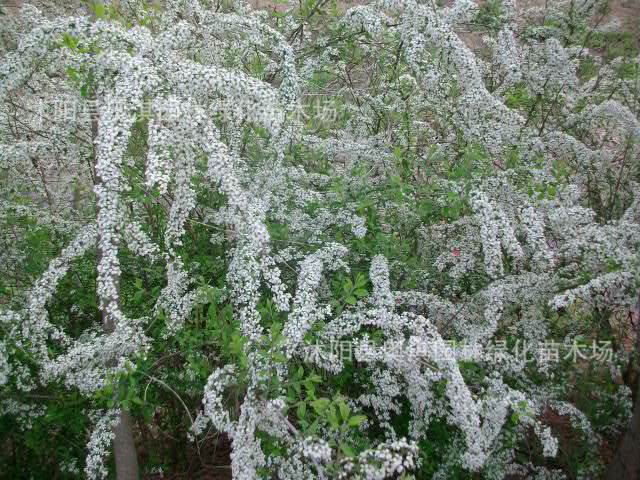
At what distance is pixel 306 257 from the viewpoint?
3354 mm

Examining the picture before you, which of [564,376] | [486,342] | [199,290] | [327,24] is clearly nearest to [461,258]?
[486,342]

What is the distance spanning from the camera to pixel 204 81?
2744 mm

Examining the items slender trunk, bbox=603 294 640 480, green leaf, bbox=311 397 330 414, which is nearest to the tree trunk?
green leaf, bbox=311 397 330 414

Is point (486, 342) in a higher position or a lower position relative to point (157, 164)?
lower

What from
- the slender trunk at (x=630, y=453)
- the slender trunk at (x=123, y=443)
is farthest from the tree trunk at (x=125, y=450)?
the slender trunk at (x=630, y=453)

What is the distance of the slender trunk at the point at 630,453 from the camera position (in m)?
3.17

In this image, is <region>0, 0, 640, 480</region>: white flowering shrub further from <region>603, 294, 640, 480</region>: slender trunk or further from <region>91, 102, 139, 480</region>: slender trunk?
<region>603, 294, 640, 480</region>: slender trunk

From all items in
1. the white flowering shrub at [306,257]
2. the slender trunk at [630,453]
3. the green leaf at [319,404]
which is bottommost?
the slender trunk at [630,453]

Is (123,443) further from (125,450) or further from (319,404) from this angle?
(319,404)

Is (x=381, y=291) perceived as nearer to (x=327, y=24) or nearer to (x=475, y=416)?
(x=475, y=416)

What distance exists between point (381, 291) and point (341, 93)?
2832 millimetres

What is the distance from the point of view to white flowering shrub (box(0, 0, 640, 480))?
111 inches

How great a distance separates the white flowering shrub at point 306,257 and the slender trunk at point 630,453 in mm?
168

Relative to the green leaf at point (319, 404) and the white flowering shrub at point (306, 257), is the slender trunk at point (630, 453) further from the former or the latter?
the green leaf at point (319, 404)
